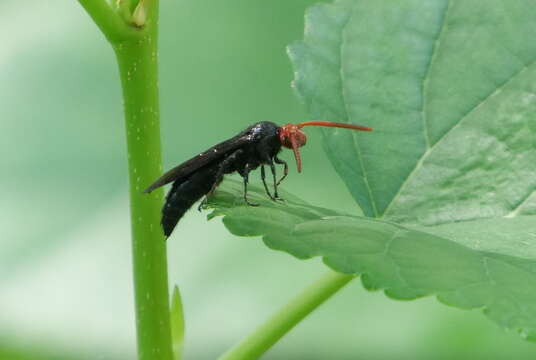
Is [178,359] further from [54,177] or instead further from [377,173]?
[54,177]

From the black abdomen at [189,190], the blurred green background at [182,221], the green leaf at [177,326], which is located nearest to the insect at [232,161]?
the black abdomen at [189,190]

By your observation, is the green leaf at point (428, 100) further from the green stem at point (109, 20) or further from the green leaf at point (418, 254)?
the green stem at point (109, 20)

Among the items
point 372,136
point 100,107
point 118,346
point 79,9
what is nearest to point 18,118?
point 100,107

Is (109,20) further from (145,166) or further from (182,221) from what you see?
(182,221)

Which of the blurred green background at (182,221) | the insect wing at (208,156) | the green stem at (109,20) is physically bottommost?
the blurred green background at (182,221)

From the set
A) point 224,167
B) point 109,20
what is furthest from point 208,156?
point 109,20
